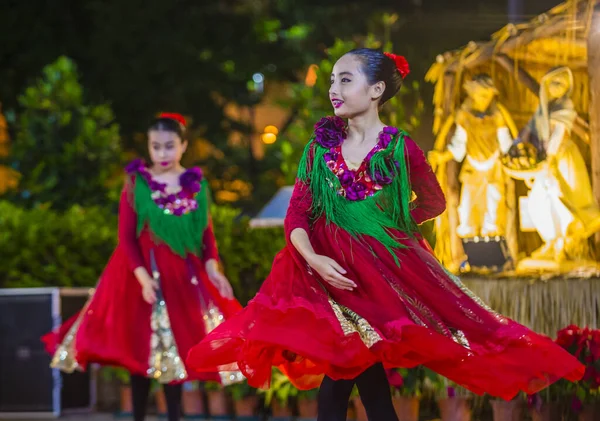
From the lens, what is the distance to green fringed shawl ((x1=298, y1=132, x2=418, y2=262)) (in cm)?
337

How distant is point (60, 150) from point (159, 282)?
12.1 ft

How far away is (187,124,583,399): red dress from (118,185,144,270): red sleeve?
1729 millimetres

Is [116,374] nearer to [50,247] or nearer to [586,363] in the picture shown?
[50,247]

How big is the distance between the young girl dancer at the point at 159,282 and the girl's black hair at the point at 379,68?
6.14 feet

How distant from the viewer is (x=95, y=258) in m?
7.66

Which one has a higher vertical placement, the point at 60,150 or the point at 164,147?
the point at 60,150

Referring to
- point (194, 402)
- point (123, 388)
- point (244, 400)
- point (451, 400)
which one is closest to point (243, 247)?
point (123, 388)

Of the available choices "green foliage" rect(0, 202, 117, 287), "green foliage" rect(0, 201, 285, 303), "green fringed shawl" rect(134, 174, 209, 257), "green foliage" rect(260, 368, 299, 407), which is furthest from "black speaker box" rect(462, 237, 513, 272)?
"green foliage" rect(0, 202, 117, 287)

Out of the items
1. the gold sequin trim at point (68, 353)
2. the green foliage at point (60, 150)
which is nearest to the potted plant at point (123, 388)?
the gold sequin trim at point (68, 353)

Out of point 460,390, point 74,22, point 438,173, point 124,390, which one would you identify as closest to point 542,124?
point 438,173

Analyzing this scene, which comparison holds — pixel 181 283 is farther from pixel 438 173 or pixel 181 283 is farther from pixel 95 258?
pixel 95 258

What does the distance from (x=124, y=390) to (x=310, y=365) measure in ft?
12.2

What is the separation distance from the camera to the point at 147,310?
17.1ft

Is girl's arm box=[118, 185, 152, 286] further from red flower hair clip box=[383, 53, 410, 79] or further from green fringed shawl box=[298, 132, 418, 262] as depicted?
red flower hair clip box=[383, 53, 410, 79]
